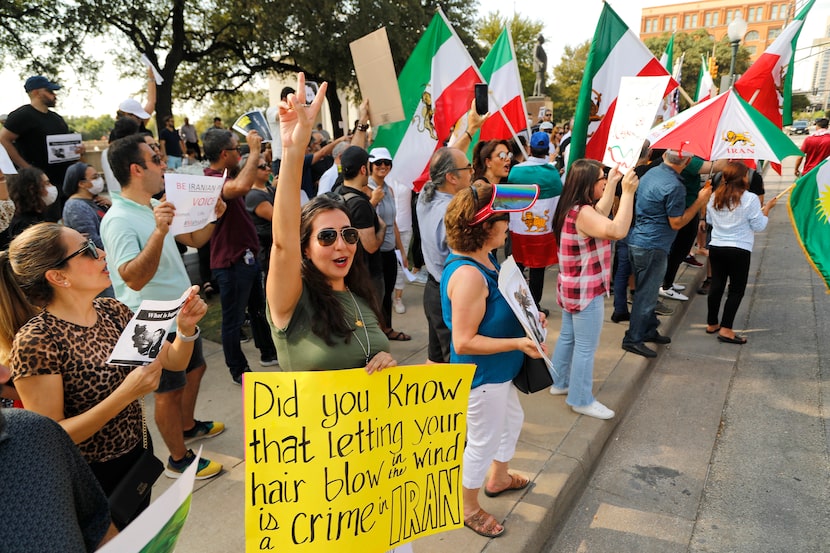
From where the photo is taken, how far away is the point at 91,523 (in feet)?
4.53

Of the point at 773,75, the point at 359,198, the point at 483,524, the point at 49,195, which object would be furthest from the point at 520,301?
the point at 773,75

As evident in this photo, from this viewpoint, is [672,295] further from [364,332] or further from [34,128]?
[34,128]

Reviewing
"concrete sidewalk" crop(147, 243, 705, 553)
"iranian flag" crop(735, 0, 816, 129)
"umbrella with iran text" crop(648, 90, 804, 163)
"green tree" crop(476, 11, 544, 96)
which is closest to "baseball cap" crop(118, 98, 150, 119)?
"concrete sidewalk" crop(147, 243, 705, 553)

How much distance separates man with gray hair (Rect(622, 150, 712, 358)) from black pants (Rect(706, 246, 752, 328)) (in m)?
0.66

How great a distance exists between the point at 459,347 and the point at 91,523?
154 centimetres

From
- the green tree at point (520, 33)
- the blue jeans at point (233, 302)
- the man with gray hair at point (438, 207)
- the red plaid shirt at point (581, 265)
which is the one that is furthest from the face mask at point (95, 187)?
the green tree at point (520, 33)

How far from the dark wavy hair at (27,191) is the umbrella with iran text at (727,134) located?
15.4ft

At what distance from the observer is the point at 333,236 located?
6.40 ft

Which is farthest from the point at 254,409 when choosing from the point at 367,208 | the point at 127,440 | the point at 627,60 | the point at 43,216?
the point at 627,60

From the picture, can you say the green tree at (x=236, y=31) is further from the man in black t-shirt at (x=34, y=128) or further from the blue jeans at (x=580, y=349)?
the blue jeans at (x=580, y=349)

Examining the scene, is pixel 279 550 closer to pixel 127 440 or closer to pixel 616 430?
pixel 127 440

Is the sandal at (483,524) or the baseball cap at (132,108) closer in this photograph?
the sandal at (483,524)

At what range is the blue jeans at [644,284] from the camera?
4879mm

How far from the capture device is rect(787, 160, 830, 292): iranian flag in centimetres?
380
